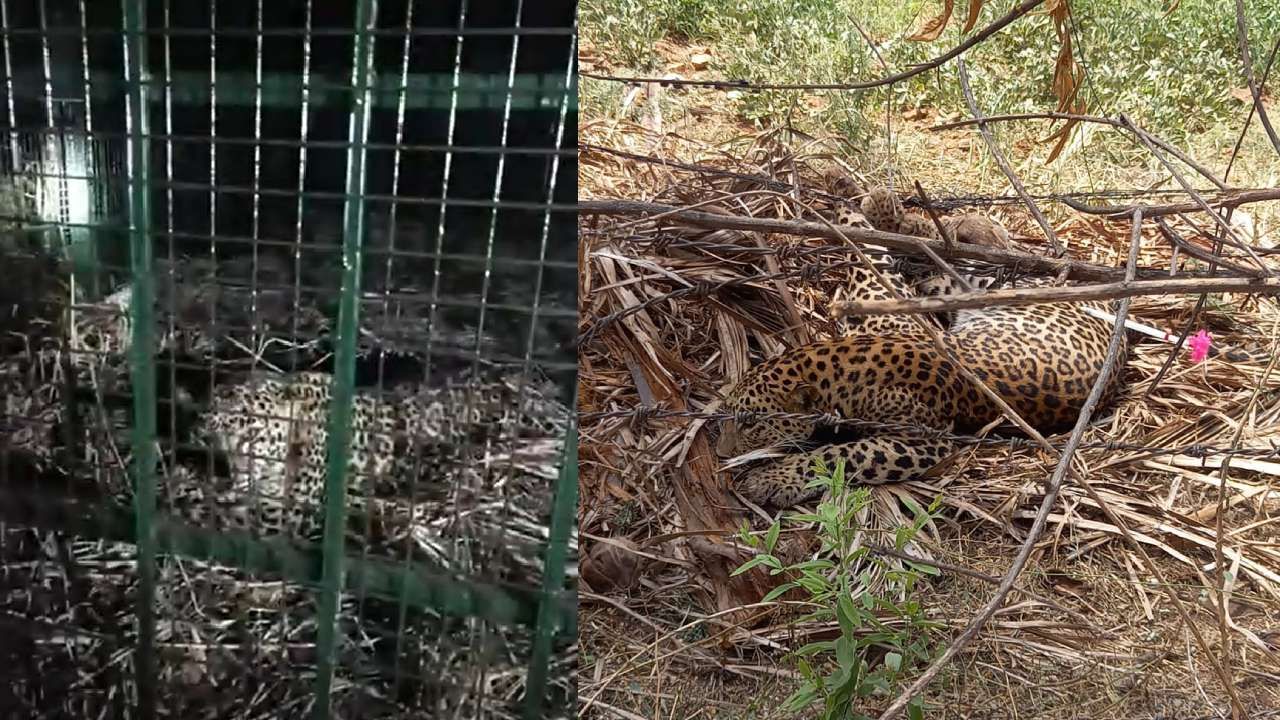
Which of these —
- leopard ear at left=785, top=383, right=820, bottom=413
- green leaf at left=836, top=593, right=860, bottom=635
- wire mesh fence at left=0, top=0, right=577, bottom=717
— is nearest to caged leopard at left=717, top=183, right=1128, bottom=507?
leopard ear at left=785, top=383, right=820, bottom=413

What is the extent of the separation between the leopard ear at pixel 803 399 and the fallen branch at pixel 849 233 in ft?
0.81

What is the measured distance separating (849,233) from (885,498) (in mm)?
380

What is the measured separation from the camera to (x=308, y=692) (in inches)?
21.3

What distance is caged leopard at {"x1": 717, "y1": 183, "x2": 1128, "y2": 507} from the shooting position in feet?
3.97

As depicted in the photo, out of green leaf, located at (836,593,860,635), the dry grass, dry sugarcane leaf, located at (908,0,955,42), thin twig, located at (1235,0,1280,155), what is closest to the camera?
thin twig, located at (1235,0,1280,155)

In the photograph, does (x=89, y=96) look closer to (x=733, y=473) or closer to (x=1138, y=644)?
(x=733, y=473)

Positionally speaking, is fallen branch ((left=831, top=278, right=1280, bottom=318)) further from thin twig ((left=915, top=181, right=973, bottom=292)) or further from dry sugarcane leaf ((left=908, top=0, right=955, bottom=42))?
dry sugarcane leaf ((left=908, top=0, right=955, bottom=42))

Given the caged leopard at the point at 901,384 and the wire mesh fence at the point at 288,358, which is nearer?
the wire mesh fence at the point at 288,358

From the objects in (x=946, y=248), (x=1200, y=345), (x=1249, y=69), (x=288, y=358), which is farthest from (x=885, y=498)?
(x=288, y=358)

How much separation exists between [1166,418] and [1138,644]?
0.43 metres

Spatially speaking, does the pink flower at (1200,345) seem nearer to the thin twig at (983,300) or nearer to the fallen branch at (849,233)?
the fallen branch at (849,233)

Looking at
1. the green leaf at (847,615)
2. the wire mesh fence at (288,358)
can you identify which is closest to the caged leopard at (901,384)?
the green leaf at (847,615)

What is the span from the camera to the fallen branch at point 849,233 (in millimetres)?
802

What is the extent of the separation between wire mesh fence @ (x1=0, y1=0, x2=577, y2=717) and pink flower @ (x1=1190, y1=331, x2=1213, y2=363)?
101 centimetres
